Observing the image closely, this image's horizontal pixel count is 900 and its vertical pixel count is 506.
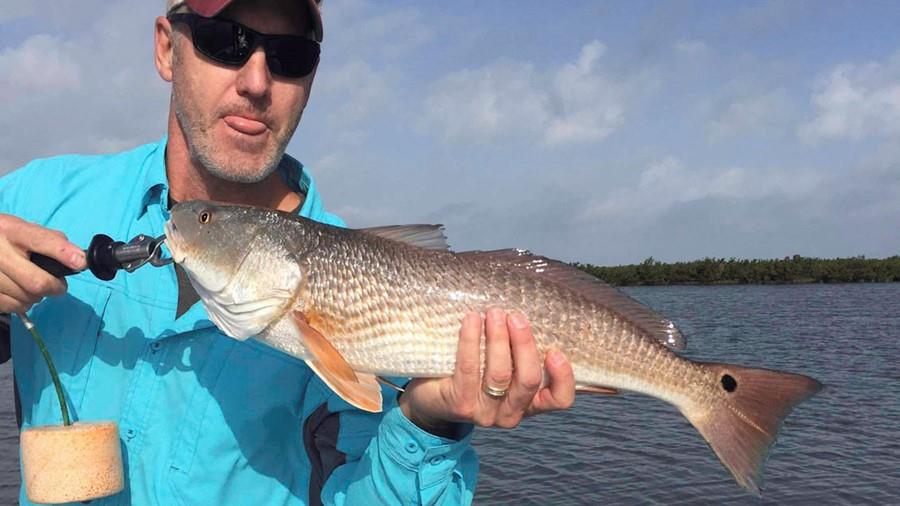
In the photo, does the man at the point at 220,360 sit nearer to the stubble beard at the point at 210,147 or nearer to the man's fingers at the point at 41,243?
the stubble beard at the point at 210,147

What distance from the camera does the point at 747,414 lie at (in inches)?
117

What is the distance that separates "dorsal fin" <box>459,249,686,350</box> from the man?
33cm

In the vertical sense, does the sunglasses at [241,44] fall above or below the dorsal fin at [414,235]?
above

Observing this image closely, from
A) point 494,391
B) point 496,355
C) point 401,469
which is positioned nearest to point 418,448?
point 401,469

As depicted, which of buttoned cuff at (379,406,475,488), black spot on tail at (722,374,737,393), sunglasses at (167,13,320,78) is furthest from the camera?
black spot on tail at (722,374,737,393)

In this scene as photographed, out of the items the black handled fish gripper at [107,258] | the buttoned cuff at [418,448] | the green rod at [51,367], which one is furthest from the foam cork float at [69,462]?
the buttoned cuff at [418,448]

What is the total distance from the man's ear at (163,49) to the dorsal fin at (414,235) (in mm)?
1219

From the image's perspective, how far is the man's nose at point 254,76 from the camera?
289 cm

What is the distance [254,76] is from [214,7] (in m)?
0.30

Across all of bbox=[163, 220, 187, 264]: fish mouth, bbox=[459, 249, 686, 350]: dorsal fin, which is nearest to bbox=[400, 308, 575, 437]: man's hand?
bbox=[459, 249, 686, 350]: dorsal fin

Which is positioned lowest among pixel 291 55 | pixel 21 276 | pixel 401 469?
pixel 401 469

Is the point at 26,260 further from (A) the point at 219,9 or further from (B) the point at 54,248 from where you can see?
(A) the point at 219,9

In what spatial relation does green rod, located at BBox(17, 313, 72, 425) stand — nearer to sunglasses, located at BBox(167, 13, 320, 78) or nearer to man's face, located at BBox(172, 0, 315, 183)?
man's face, located at BBox(172, 0, 315, 183)

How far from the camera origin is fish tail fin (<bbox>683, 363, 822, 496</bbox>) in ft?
9.52
